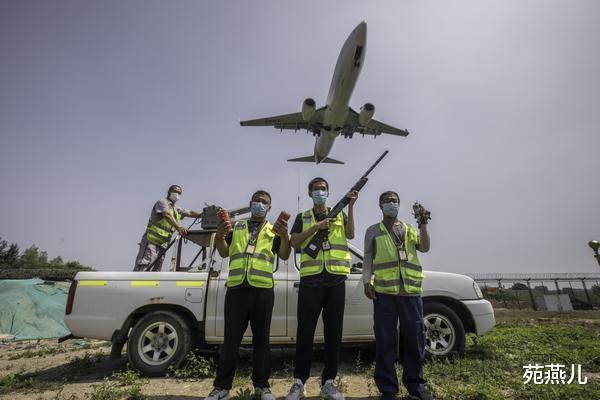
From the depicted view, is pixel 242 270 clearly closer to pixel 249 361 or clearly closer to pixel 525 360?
pixel 249 361

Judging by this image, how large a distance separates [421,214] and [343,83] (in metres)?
12.3

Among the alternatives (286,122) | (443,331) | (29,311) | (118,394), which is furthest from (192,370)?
(286,122)

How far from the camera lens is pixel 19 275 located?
1172 inches

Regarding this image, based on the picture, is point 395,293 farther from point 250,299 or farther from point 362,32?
point 362,32

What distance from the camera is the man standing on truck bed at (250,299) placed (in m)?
2.62

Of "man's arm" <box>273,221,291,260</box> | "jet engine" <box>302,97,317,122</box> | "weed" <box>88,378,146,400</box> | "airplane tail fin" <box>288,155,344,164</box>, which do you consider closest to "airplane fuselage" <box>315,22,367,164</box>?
"jet engine" <box>302,97,317,122</box>

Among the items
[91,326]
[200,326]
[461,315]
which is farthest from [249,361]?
[461,315]

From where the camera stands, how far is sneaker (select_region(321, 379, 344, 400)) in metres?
2.53

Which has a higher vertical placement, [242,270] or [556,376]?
[242,270]

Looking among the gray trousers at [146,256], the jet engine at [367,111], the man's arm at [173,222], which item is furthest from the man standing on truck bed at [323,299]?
the jet engine at [367,111]

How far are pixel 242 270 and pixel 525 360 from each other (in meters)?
4.25

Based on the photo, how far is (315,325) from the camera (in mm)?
2779

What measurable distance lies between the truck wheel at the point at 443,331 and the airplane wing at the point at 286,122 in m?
14.3

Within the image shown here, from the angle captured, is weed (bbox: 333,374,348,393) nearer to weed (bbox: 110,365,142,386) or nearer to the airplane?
weed (bbox: 110,365,142,386)
